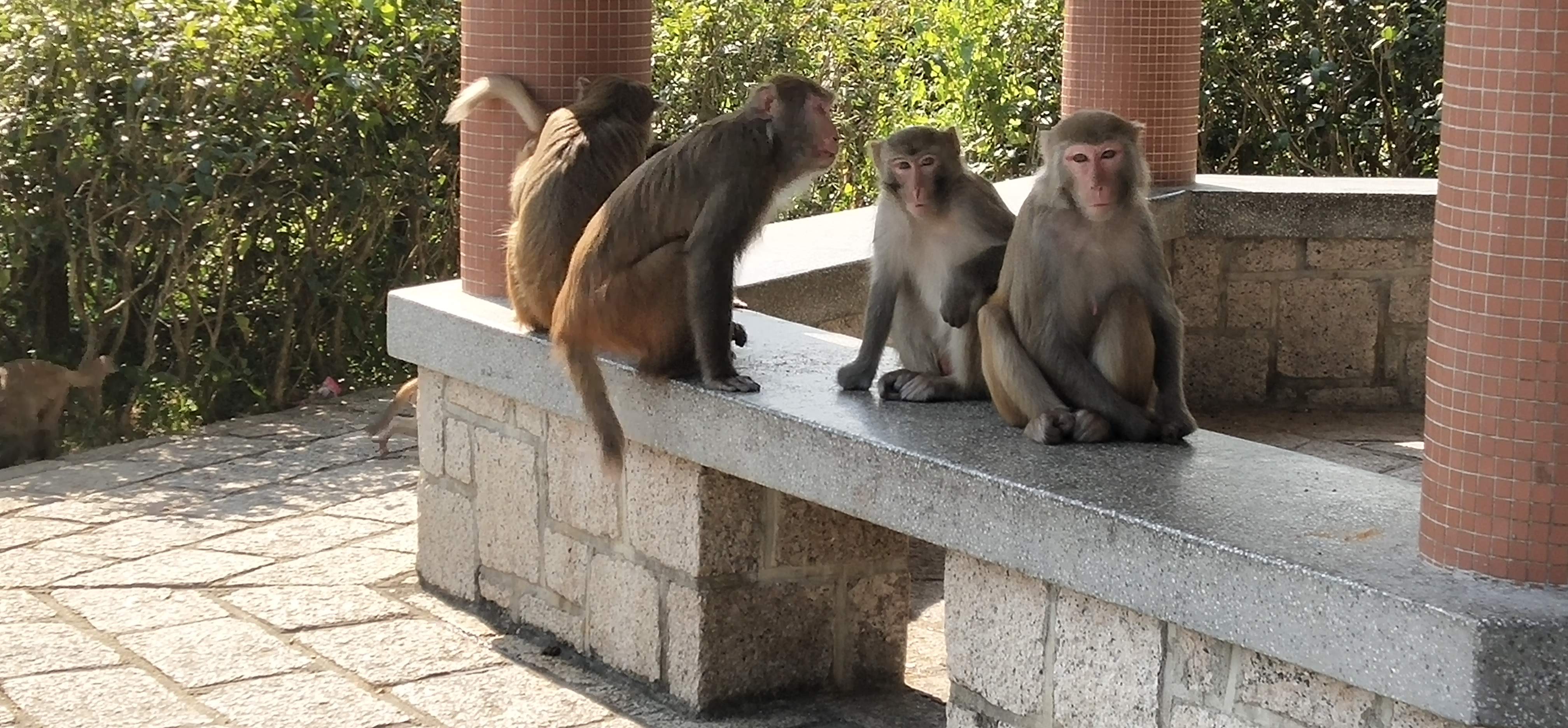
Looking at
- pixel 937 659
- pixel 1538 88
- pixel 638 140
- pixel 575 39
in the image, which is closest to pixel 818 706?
pixel 937 659

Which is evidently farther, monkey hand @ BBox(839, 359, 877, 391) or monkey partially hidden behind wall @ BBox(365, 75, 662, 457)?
monkey partially hidden behind wall @ BBox(365, 75, 662, 457)

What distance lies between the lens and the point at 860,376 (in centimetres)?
459

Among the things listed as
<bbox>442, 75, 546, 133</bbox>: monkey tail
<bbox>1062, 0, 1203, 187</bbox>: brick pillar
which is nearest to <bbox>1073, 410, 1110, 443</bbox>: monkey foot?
<bbox>442, 75, 546, 133</bbox>: monkey tail

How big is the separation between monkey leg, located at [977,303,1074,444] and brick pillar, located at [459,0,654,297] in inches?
67.6

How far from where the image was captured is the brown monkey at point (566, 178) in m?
5.07

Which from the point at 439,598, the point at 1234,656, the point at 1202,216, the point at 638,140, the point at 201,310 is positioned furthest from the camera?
the point at 201,310

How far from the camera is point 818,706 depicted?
4.91 meters

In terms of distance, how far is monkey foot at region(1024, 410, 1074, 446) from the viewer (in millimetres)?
4070

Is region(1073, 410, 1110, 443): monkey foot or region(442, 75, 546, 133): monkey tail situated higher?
region(442, 75, 546, 133): monkey tail

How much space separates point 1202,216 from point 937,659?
9.13 feet

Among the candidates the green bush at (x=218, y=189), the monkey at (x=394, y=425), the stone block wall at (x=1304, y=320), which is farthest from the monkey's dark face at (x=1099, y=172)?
the green bush at (x=218, y=189)

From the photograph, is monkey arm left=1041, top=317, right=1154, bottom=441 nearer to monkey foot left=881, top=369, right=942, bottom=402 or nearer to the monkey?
monkey foot left=881, top=369, right=942, bottom=402

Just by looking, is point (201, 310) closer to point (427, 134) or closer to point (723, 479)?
point (427, 134)

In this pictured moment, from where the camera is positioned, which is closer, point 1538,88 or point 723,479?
point 1538,88
